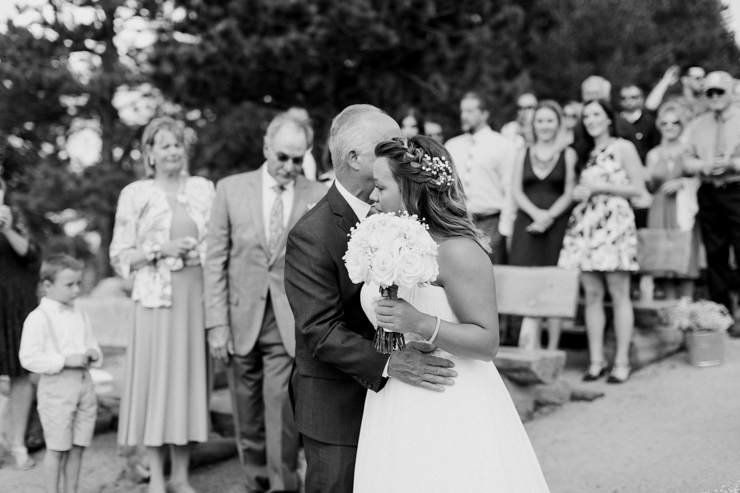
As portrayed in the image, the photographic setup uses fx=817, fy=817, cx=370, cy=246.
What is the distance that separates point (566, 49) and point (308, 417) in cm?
1991

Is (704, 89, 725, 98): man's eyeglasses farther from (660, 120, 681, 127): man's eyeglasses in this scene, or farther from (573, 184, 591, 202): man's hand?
(573, 184, 591, 202): man's hand

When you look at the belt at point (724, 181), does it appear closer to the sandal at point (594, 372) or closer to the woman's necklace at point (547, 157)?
the woman's necklace at point (547, 157)

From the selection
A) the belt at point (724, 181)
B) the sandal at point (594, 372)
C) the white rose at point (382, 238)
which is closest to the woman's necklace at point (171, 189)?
the white rose at point (382, 238)

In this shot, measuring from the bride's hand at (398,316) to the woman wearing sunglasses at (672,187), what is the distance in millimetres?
5641

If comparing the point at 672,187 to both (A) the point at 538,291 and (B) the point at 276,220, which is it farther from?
(B) the point at 276,220

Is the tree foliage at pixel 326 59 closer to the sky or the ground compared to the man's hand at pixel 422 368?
closer to the sky

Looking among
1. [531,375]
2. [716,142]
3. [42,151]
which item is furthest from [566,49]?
[531,375]

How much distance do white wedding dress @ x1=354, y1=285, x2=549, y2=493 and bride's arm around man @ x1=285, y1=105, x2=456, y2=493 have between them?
73 mm

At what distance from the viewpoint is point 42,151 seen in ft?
54.9

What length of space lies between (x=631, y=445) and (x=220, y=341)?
2849mm

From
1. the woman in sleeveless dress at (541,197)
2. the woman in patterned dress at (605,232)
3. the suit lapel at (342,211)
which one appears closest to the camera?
the suit lapel at (342,211)

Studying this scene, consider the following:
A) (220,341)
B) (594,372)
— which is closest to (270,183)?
(220,341)

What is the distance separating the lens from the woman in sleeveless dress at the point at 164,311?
5.12 metres

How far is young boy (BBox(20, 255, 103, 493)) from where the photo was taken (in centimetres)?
482
